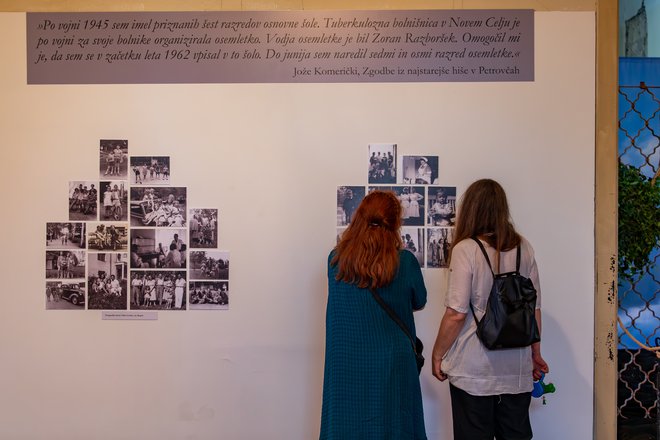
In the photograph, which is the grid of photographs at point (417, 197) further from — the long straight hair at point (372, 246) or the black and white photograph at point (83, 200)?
the black and white photograph at point (83, 200)

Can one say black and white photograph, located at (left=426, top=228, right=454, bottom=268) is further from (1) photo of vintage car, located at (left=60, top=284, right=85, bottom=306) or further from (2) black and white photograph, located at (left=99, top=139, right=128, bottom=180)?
(1) photo of vintage car, located at (left=60, top=284, right=85, bottom=306)

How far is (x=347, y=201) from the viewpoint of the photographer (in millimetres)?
2734

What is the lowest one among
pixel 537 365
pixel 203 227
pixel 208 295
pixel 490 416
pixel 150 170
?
pixel 490 416

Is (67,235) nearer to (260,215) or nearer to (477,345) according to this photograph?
(260,215)

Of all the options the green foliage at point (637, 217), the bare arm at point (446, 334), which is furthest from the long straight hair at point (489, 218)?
the green foliage at point (637, 217)

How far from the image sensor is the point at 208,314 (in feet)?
9.07

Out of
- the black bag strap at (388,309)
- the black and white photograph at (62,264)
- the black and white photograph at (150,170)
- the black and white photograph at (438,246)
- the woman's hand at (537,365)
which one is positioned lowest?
the woman's hand at (537,365)

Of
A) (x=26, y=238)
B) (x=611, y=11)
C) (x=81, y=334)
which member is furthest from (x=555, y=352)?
(x=26, y=238)

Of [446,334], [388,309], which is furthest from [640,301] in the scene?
[388,309]

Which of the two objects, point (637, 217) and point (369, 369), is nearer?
point (369, 369)

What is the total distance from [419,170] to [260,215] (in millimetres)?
908

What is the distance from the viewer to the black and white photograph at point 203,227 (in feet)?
9.05

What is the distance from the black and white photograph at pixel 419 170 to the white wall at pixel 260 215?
0.17ft

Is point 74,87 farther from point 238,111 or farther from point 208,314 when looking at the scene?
point 208,314
